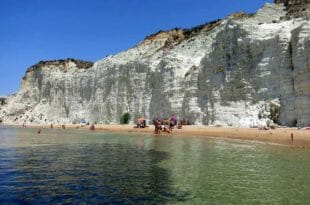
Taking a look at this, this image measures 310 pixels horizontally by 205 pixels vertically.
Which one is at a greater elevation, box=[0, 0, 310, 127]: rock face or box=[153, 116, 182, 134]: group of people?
box=[0, 0, 310, 127]: rock face

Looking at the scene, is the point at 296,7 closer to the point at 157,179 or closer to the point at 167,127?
the point at 167,127

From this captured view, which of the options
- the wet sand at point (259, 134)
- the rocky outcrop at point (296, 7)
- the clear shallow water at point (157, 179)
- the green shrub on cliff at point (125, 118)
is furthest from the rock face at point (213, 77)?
the clear shallow water at point (157, 179)

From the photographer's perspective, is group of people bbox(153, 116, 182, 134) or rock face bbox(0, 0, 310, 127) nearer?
rock face bbox(0, 0, 310, 127)

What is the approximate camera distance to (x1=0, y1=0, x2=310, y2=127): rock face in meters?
30.4

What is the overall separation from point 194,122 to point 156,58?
1578 centimetres

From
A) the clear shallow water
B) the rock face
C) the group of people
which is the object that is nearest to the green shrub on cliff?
the rock face

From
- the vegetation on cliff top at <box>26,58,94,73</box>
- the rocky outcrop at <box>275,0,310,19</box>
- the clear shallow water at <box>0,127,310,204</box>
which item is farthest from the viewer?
the vegetation on cliff top at <box>26,58,94,73</box>

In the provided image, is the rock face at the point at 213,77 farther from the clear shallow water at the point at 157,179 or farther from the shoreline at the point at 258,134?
the clear shallow water at the point at 157,179

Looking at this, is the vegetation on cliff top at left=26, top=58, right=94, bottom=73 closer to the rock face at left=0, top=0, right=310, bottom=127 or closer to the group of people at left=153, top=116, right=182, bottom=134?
the rock face at left=0, top=0, right=310, bottom=127

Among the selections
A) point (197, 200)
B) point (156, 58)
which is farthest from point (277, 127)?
point (156, 58)

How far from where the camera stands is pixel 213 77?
3975cm

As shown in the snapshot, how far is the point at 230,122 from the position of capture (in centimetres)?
3572

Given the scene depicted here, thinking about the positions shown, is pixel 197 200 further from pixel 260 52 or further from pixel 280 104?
pixel 260 52

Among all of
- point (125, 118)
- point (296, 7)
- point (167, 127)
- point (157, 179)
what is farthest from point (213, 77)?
point (157, 179)
